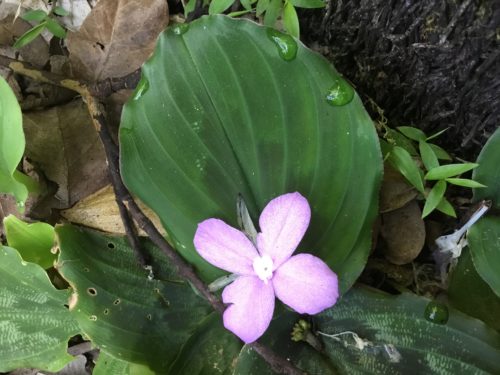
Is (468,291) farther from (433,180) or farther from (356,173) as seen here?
(356,173)

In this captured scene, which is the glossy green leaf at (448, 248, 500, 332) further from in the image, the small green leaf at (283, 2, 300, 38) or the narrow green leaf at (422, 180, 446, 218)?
the small green leaf at (283, 2, 300, 38)

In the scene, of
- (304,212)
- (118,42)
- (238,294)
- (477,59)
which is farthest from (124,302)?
(477,59)

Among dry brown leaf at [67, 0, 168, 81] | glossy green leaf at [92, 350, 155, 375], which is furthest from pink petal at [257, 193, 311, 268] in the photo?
dry brown leaf at [67, 0, 168, 81]

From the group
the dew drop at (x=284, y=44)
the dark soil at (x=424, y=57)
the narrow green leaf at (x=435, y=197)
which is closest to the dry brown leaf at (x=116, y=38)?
the dark soil at (x=424, y=57)

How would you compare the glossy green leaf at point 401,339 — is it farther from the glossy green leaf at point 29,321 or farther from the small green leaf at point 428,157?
the glossy green leaf at point 29,321

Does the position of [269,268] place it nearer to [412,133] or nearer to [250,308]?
[250,308]

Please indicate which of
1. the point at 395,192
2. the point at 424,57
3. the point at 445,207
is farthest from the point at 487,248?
the point at 424,57
